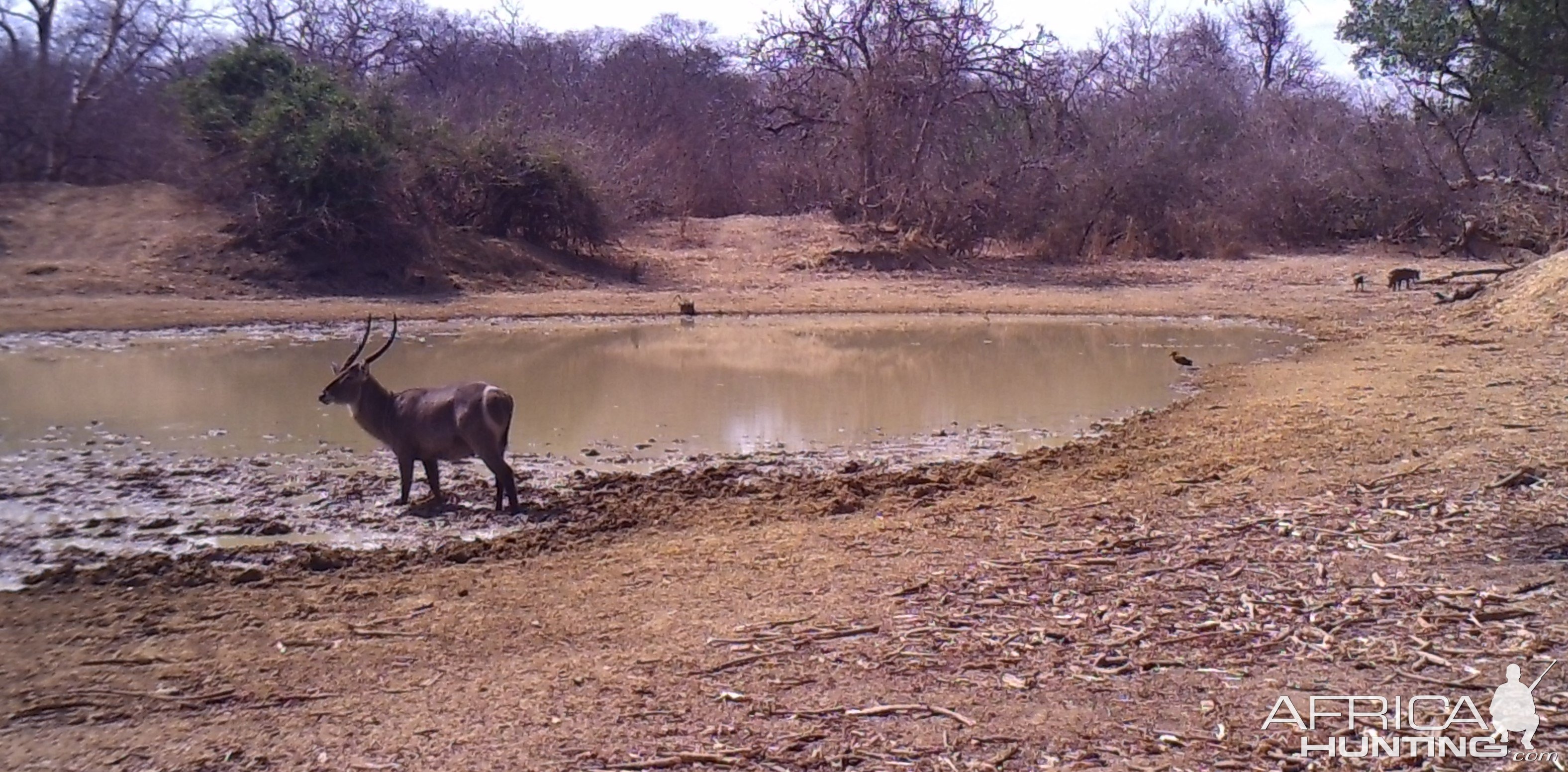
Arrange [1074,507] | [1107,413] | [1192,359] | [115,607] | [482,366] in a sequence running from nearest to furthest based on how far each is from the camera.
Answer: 1. [115,607]
2. [1074,507]
3. [1107,413]
4. [482,366]
5. [1192,359]

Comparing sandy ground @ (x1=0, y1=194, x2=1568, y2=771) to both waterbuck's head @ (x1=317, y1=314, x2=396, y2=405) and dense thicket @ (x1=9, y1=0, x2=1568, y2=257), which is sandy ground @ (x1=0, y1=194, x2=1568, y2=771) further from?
dense thicket @ (x1=9, y1=0, x2=1568, y2=257)

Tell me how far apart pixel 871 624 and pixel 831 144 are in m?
25.6

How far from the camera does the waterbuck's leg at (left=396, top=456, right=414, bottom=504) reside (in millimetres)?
8156

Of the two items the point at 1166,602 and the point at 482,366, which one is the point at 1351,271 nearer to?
the point at 482,366

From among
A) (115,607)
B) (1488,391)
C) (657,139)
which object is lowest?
(115,607)

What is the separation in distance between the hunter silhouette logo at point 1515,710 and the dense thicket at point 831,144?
39.3 ft

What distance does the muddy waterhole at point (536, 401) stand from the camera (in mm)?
8188

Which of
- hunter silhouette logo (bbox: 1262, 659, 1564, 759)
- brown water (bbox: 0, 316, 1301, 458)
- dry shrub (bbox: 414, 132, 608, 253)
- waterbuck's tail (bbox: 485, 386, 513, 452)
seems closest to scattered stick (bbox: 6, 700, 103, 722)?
waterbuck's tail (bbox: 485, 386, 513, 452)

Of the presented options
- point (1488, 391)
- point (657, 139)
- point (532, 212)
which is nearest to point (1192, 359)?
point (1488, 391)

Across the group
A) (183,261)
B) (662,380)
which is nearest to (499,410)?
(662,380)

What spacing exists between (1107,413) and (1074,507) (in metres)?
4.87

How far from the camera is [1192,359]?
49.9 feet

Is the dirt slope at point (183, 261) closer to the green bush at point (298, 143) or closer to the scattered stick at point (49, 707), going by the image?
the green bush at point (298, 143)

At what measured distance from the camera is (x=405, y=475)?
8.20 m
